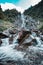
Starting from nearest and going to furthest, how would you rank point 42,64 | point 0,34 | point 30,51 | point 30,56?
point 42,64
point 30,56
point 30,51
point 0,34

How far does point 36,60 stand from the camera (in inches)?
691

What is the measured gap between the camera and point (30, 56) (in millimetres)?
18469

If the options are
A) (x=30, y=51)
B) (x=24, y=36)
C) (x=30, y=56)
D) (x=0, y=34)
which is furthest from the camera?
(x=0, y=34)

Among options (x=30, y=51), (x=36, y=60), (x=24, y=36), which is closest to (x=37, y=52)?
(x=30, y=51)

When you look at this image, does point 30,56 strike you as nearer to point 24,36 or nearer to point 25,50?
point 25,50

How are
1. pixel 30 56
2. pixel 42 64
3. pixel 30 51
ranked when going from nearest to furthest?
pixel 42 64
pixel 30 56
pixel 30 51

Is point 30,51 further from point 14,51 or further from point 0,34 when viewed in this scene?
point 0,34

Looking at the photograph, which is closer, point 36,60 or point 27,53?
point 36,60

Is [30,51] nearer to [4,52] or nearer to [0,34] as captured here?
[4,52]

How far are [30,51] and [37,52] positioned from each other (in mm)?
826

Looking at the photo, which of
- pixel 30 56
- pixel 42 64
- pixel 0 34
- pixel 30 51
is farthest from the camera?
pixel 0 34

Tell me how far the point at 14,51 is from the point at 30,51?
6.40 ft

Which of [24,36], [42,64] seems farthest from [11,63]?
[24,36]

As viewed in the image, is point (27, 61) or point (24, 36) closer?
point (27, 61)
